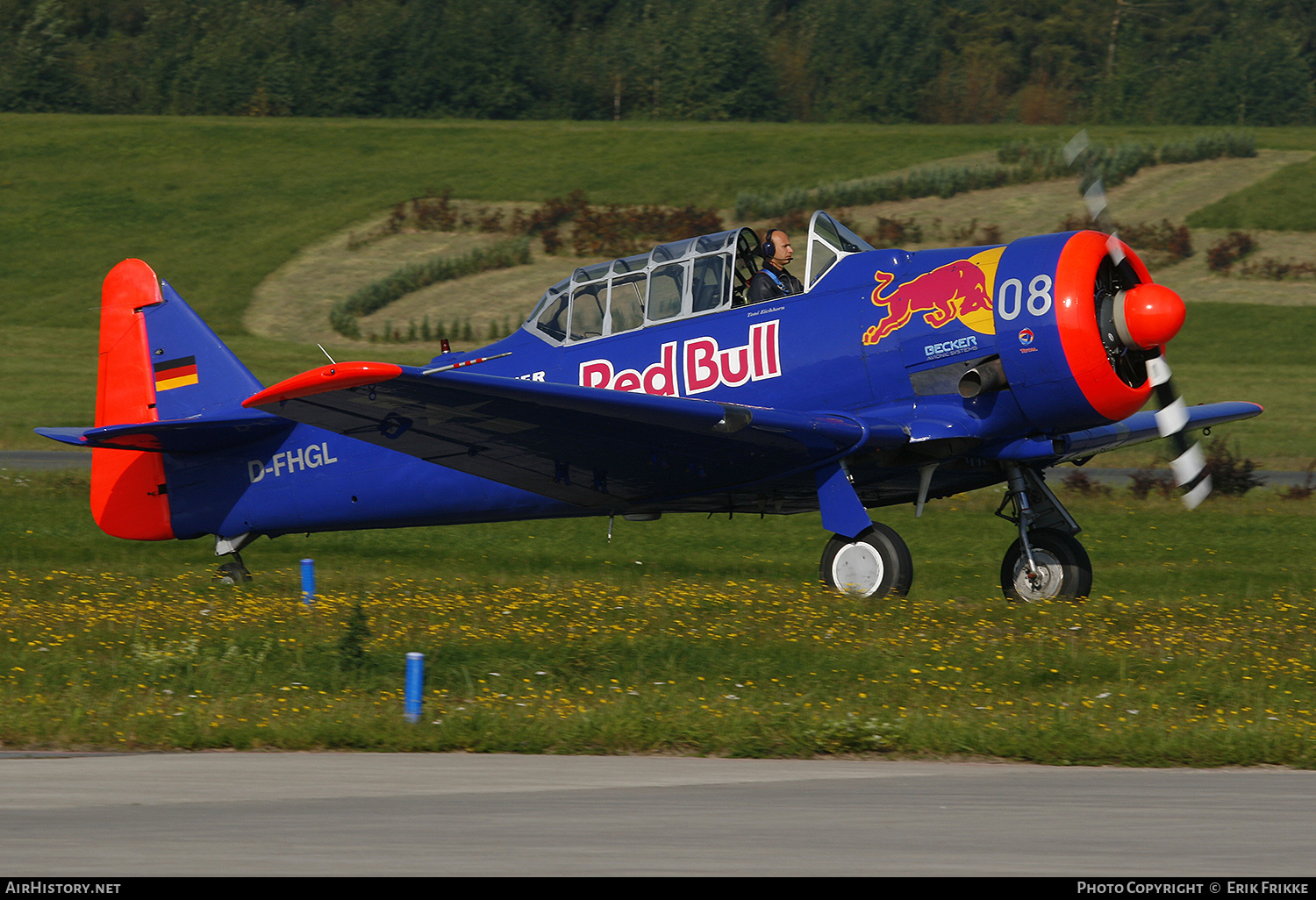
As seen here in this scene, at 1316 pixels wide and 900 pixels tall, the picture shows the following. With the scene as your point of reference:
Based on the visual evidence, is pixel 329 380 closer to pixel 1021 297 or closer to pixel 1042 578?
pixel 1021 297

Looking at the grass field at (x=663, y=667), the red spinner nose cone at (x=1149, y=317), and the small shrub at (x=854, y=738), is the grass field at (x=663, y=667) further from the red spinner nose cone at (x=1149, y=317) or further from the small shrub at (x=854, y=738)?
the red spinner nose cone at (x=1149, y=317)

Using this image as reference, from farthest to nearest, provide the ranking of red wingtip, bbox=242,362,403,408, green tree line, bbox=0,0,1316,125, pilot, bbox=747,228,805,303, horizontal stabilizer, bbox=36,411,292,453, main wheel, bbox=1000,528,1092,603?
green tree line, bbox=0,0,1316,125 → horizontal stabilizer, bbox=36,411,292,453 → pilot, bbox=747,228,805,303 → main wheel, bbox=1000,528,1092,603 → red wingtip, bbox=242,362,403,408

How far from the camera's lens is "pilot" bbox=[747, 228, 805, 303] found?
12.6 meters

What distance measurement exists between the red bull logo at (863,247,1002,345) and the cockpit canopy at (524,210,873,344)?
66 centimetres

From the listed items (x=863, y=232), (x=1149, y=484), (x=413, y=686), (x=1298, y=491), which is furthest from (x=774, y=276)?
(x=863, y=232)

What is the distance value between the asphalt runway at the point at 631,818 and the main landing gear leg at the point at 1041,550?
5.46 metres

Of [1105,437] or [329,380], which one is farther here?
[1105,437]

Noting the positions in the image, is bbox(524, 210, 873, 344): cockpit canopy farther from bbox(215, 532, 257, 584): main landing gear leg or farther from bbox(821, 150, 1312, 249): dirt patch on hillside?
bbox(821, 150, 1312, 249): dirt patch on hillside

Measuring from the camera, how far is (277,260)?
166ft

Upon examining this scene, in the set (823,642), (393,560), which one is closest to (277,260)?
(393,560)

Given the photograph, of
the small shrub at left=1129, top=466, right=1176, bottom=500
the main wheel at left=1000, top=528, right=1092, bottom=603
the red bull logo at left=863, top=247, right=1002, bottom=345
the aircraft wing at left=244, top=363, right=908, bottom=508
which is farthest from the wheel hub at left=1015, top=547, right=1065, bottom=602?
the small shrub at left=1129, top=466, right=1176, bottom=500

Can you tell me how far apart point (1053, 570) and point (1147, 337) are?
2148 millimetres

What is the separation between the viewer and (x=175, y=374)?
1438 centimetres

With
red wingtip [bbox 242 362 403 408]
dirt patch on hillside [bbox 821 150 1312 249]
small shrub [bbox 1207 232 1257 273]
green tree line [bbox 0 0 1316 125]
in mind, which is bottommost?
red wingtip [bbox 242 362 403 408]
